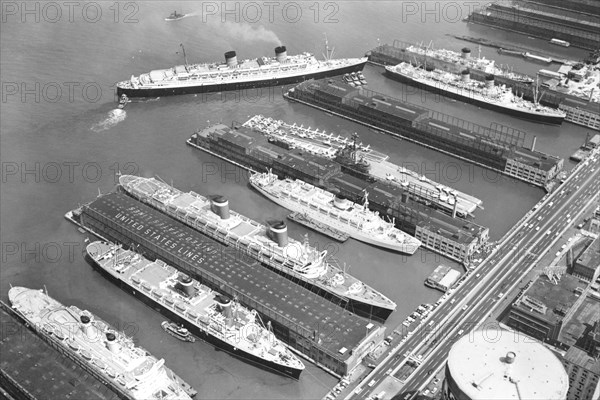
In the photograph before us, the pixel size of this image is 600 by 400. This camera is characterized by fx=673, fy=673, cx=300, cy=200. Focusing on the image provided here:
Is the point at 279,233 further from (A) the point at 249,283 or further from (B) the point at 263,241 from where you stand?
(A) the point at 249,283

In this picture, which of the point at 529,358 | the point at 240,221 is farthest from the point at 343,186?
the point at 529,358

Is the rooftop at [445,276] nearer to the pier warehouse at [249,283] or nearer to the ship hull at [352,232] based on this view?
the ship hull at [352,232]

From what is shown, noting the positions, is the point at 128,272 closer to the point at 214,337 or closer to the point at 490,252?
the point at 214,337

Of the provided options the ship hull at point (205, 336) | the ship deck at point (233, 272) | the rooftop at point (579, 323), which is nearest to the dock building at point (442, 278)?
the ship deck at point (233, 272)

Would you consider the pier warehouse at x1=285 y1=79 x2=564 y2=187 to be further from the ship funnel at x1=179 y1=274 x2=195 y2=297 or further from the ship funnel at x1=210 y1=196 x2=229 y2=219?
the ship funnel at x1=179 y1=274 x2=195 y2=297

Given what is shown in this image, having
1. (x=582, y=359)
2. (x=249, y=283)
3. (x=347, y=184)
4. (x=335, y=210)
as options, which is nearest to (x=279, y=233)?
(x=249, y=283)

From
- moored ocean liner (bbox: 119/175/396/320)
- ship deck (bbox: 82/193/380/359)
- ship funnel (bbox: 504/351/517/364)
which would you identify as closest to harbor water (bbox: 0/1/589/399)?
moored ocean liner (bbox: 119/175/396/320)
